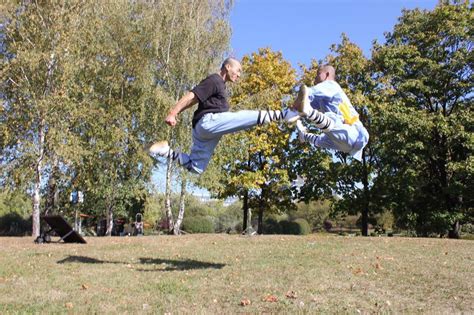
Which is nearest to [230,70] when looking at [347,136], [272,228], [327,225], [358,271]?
[347,136]

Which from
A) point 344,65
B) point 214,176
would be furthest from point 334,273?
point 344,65

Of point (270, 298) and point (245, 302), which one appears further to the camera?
point (270, 298)

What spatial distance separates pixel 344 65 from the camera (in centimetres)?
3272

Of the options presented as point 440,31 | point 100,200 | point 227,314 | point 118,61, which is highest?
point 440,31

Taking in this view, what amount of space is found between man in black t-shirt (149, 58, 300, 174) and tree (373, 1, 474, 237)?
23.2m

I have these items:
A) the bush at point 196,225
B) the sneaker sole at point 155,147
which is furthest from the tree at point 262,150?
A: the sneaker sole at point 155,147

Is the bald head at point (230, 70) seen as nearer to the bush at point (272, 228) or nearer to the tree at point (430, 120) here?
the tree at point (430, 120)

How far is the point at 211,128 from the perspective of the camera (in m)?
7.31

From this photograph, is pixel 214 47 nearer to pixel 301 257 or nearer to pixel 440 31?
pixel 440 31

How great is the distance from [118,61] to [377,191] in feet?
62.0

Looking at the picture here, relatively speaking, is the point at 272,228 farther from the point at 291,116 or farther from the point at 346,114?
the point at 291,116

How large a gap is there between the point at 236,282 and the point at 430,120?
24.9 m

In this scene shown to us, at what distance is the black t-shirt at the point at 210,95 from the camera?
7.40 metres

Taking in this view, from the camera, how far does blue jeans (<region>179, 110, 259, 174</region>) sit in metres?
7.25
